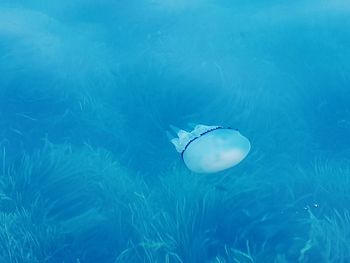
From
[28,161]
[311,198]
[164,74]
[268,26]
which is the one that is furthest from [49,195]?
[268,26]

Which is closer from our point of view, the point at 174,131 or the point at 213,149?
the point at 213,149

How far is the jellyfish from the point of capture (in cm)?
174

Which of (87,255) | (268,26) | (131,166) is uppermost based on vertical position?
(268,26)

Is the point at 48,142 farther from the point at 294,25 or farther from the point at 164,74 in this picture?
the point at 294,25

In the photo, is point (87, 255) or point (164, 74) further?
point (164, 74)

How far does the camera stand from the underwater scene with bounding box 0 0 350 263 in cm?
165

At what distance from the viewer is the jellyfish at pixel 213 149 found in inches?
68.7

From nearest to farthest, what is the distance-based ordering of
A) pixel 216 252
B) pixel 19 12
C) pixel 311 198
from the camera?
1. pixel 216 252
2. pixel 311 198
3. pixel 19 12

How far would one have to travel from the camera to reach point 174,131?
1.92m

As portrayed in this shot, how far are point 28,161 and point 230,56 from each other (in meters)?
1.02

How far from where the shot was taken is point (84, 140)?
193 centimetres

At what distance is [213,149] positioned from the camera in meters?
1.74

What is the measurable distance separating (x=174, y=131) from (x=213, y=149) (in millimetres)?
241

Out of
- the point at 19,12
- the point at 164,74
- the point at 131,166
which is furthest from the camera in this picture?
the point at 19,12
